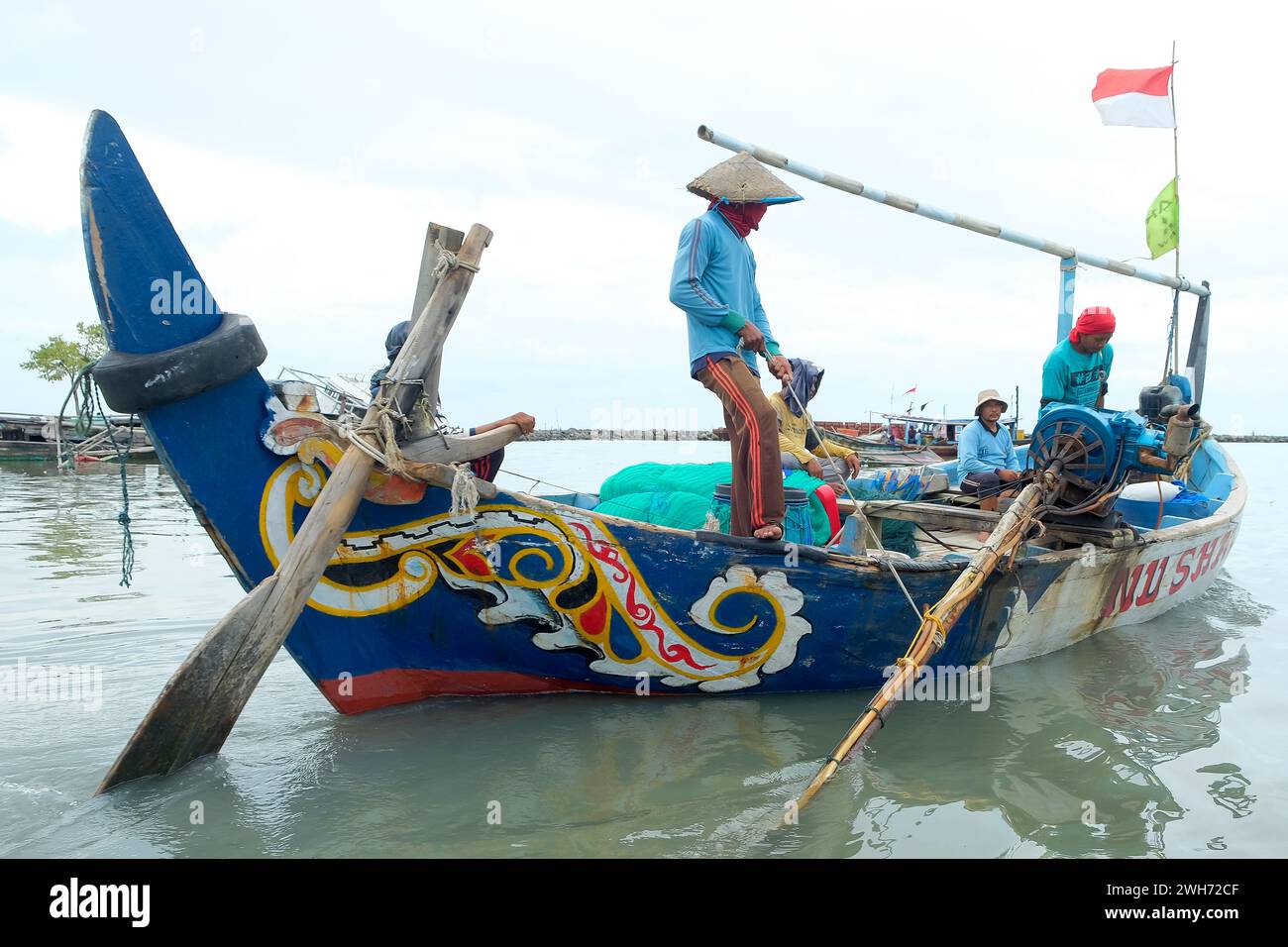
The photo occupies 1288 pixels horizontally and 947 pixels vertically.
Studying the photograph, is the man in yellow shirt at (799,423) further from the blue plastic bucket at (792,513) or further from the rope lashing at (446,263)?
the rope lashing at (446,263)

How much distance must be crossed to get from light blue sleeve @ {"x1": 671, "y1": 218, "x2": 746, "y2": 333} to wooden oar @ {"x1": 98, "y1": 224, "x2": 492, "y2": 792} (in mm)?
1407

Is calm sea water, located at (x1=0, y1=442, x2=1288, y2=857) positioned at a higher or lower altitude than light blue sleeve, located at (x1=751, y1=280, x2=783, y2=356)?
lower

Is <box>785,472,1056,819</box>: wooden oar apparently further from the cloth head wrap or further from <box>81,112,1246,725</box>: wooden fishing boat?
the cloth head wrap

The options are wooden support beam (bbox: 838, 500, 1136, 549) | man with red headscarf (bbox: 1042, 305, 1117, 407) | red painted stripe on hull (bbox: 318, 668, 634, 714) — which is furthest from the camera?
man with red headscarf (bbox: 1042, 305, 1117, 407)

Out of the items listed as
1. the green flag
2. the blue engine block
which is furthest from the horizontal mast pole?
the blue engine block

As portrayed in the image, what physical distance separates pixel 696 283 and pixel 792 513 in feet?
4.18

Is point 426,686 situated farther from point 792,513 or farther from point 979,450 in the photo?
point 979,450

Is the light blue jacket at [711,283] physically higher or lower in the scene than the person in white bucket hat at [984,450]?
higher

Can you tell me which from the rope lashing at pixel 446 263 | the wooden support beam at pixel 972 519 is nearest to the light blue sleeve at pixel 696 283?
the rope lashing at pixel 446 263

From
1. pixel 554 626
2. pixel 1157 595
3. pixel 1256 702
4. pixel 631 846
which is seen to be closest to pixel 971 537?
pixel 1157 595

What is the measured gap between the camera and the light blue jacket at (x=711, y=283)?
3822 mm

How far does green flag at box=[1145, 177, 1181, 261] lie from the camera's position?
8.56 metres

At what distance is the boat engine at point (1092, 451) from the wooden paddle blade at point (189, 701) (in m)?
4.06

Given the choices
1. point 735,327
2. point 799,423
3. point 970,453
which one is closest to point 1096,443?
point 970,453
